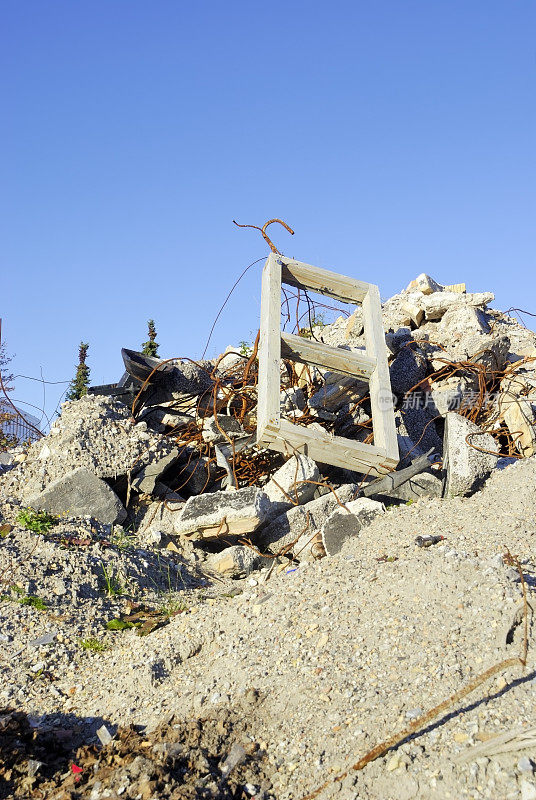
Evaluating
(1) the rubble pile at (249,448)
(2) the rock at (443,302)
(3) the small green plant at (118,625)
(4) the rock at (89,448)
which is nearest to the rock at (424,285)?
(2) the rock at (443,302)

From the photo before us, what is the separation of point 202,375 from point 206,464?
3.60 ft

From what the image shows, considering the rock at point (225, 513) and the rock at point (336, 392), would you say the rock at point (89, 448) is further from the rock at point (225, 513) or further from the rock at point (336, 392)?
the rock at point (336, 392)

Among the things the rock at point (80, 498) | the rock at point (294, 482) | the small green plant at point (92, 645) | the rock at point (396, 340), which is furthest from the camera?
the rock at point (396, 340)

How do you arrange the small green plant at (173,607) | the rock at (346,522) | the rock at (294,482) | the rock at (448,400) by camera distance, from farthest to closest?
the rock at (448,400)
the rock at (294,482)
the rock at (346,522)
the small green plant at (173,607)

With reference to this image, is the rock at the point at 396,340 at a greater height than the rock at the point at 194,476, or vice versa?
the rock at the point at 396,340

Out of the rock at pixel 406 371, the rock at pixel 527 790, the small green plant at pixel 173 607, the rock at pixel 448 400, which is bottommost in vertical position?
the rock at pixel 527 790

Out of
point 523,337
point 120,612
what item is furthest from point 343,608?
point 523,337

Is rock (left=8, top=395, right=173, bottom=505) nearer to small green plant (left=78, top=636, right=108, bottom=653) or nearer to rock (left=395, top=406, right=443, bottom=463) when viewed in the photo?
small green plant (left=78, top=636, right=108, bottom=653)

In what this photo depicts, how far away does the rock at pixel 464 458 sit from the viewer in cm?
516

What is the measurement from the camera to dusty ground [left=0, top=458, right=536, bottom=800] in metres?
2.33

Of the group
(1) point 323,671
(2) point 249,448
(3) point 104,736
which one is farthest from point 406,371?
(3) point 104,736

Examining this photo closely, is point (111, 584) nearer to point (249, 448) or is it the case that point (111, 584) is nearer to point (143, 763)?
point (249, 448)

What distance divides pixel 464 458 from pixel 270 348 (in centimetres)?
182

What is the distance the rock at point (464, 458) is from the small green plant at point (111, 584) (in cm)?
263
